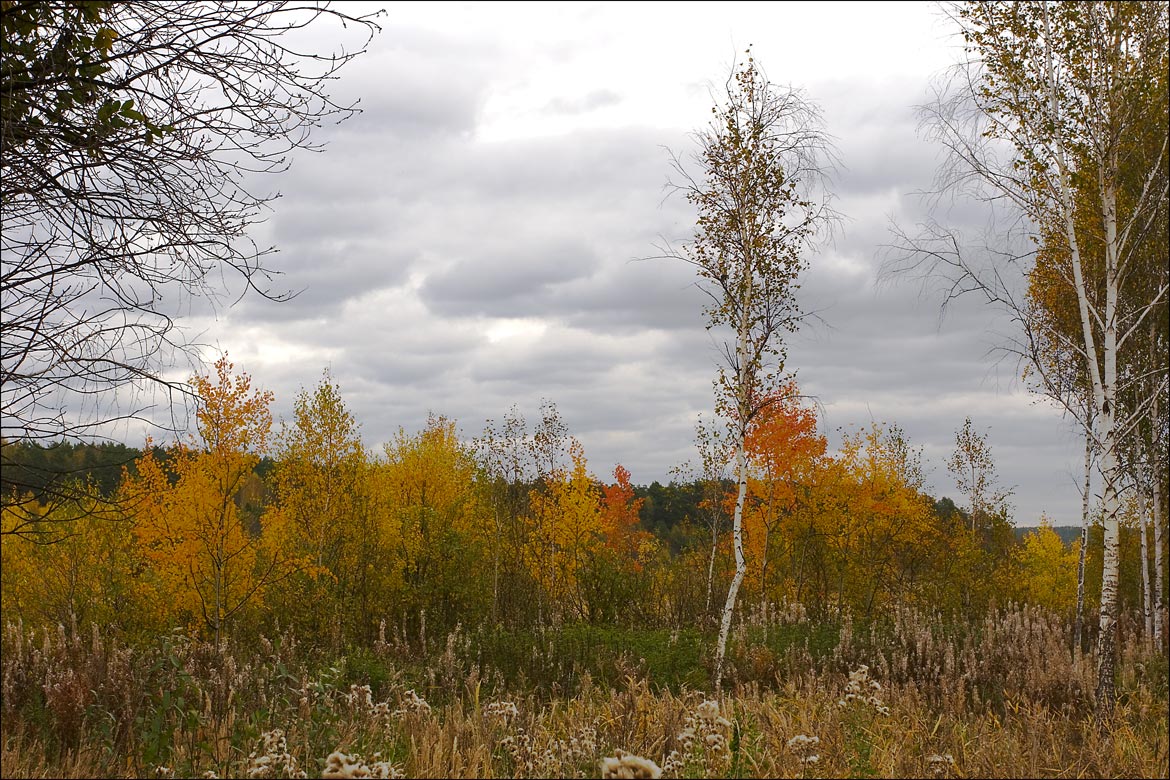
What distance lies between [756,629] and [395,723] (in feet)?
31.8

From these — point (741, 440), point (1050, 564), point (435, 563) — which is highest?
point (741, 440)

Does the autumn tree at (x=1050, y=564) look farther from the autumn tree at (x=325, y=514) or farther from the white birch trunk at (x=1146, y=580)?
the autumn tree at (x=325, y=514)

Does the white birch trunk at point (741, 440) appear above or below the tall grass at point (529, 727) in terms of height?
above

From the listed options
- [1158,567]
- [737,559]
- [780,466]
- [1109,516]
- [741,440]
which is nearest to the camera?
[1109,516]

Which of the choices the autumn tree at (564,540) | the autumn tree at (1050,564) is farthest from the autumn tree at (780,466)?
the autumn tree at (1050,564)

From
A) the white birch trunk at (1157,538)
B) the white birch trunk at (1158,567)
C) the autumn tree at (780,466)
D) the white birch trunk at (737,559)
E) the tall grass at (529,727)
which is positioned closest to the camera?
the tall grass at (529,727)

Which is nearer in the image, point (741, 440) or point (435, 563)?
point (741, 440)

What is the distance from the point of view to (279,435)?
66.0 feet

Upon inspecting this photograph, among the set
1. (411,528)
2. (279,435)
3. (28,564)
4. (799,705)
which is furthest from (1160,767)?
(28,564)

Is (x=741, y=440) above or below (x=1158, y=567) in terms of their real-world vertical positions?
above

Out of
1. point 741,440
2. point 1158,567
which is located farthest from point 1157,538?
point 741,440

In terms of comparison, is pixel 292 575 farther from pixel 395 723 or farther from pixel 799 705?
pixel 799 705

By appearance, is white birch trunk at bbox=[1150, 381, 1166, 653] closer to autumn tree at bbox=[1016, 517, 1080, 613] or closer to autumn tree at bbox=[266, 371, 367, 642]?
autumn tree at bbox=[266, 371, 367, 642]

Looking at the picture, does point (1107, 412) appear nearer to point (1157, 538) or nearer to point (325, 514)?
point (1157, 538)
